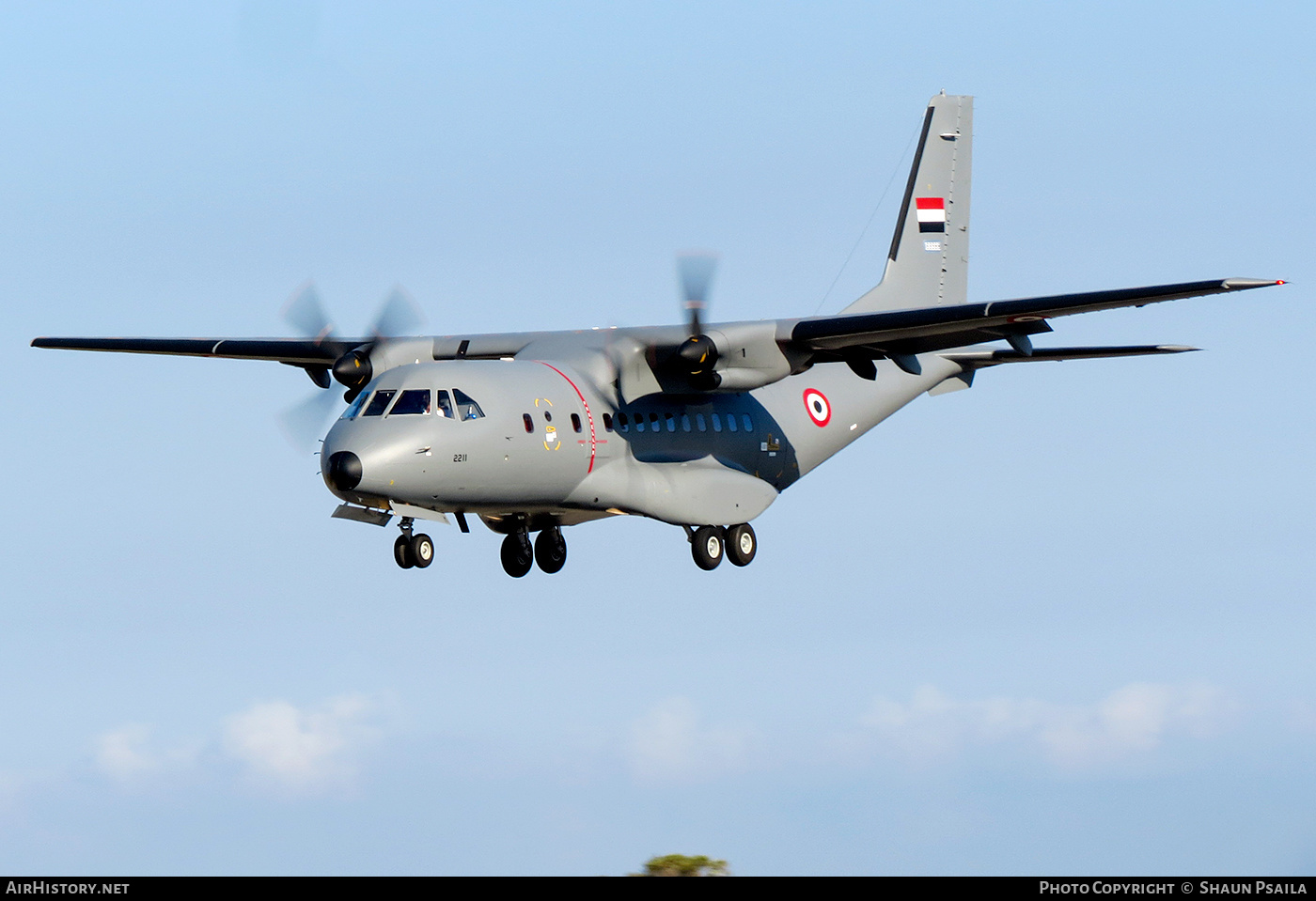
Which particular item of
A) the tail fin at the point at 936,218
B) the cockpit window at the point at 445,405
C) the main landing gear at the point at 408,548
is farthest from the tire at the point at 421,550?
the tail fin at the point at 936,218

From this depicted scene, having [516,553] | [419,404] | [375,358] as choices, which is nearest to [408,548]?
[419,404]

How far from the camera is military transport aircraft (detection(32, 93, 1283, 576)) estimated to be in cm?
1998

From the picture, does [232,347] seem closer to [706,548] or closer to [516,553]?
[516,553]

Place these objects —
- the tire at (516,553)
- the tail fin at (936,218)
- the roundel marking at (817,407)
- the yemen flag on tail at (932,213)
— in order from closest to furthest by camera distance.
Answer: the tire at (516,553) → the roundel marking at (817,407) → the tail fin at (936,218) → the yemen flag on tail at (932,213)

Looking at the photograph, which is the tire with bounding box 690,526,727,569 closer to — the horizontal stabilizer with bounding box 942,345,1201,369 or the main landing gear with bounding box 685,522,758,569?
the main landing gear with bounding box 685,522,758,569

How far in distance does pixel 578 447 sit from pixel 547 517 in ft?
5.70

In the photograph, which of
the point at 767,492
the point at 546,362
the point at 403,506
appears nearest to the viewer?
the point at 403,506

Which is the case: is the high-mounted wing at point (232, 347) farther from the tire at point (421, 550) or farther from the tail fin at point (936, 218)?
the tail fin at point (936, 218)

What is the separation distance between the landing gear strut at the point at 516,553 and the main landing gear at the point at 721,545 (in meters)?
2.15

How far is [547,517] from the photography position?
74.9 ft

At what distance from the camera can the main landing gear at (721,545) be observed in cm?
→ 2338

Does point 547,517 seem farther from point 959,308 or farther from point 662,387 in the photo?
point 959,308
